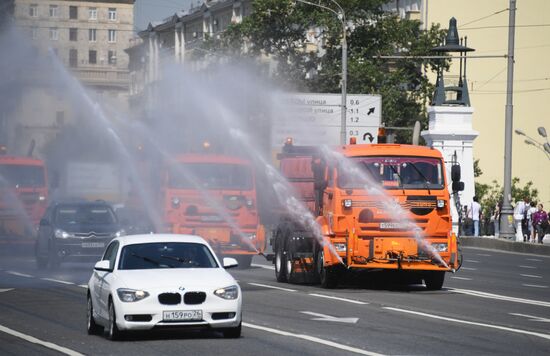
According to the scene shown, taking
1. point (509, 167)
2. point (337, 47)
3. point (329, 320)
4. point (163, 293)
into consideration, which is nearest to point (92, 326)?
point (163, 293)

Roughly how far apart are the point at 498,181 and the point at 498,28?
886 cm

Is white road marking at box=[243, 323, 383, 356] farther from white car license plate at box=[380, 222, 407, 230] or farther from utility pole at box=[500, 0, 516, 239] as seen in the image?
utility pole at box=[500, 0, 516, 239]

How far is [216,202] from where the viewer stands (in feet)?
122

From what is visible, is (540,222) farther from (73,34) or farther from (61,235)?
(61,235)

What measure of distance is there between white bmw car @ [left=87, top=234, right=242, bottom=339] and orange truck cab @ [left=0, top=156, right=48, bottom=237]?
2532 cm

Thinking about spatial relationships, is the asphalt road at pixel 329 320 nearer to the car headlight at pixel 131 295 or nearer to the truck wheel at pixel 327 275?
the truck wheel at pixel 327 275

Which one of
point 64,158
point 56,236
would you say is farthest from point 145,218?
point 64,158

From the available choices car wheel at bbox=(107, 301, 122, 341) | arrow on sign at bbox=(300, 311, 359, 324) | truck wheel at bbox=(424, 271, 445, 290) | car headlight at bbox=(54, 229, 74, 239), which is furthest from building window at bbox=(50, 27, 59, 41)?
car wheel at bbox=(107, 301, 122, 341)

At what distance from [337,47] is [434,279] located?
5160cm

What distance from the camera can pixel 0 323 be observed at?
2150 centimetres

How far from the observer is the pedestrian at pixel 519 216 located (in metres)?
53.6

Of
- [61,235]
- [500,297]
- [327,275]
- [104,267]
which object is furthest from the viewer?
[61,235]

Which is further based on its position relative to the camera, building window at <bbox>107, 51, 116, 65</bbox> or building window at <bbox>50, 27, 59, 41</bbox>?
building window at <bbox>107, 51, 116, 65</bbox>

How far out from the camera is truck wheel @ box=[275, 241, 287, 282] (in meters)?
31.2
